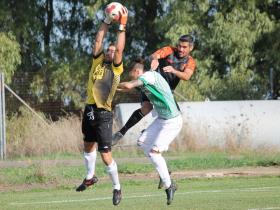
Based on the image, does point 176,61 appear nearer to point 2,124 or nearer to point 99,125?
point 99,125

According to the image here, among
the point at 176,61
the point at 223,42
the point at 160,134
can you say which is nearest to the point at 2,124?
the point at 223,42

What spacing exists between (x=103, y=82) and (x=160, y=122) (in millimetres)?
1290

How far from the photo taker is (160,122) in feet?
47.3

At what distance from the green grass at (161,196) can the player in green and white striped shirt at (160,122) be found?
2.35ft

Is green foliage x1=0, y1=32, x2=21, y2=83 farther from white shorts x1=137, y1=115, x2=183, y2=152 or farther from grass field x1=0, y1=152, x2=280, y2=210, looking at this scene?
white shorts x1=137, y1=115, x2=183, y2=152

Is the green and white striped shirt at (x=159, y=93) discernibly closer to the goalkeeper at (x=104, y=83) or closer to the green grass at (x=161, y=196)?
the goalkeeper at (x=104, y=83)

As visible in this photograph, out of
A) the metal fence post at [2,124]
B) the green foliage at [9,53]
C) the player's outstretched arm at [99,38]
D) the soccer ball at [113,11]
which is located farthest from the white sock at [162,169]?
the green foliage at [9,53]

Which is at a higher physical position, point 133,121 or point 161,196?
point 133,121

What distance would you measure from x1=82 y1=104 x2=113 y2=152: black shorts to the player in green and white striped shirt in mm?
517


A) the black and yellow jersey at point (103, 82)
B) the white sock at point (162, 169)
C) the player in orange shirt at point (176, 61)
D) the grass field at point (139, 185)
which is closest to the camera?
the black and yellow jersey at point (103, 82)

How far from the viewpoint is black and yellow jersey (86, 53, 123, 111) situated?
1374 centimetres

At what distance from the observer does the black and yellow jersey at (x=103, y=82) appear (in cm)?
1374

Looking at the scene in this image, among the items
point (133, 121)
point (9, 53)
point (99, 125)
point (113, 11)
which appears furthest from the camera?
point (9, 53)

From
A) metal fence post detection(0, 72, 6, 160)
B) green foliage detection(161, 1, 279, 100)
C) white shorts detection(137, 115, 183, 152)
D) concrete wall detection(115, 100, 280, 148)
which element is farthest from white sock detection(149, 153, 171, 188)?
green foliage detection(161, 1, 279, 100)
